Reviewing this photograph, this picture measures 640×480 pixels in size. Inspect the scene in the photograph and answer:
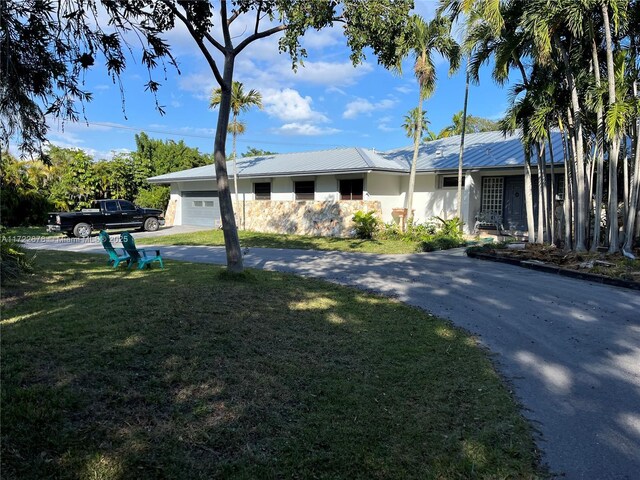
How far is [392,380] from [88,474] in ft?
8.96

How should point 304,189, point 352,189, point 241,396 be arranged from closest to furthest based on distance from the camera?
point 241,396
point 352,189
point 304,189

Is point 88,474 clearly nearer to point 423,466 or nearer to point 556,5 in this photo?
point 423,466

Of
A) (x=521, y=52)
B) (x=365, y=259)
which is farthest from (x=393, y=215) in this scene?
(x=521, y=52)

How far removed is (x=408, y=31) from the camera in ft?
26.1

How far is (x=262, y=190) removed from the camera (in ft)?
80.7

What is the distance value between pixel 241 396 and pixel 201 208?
2418 centimetres

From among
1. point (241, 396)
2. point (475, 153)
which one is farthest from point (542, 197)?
point (241, 396)

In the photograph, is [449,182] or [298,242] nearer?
[298,242]

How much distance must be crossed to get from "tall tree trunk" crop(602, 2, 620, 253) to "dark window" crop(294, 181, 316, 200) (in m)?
13.7

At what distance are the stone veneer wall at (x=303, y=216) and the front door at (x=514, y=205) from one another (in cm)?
536

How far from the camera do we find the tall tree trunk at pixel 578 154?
451 inches

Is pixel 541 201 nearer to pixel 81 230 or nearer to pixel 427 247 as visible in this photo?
pixel 427 247

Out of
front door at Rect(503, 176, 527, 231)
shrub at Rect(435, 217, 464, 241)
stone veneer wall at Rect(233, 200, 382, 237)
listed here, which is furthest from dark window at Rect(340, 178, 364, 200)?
front door at Rect(503, 176, 527, 231)

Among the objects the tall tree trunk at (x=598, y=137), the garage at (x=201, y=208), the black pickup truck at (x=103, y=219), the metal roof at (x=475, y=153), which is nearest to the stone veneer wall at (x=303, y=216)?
the garage at (x=201, y=208)
